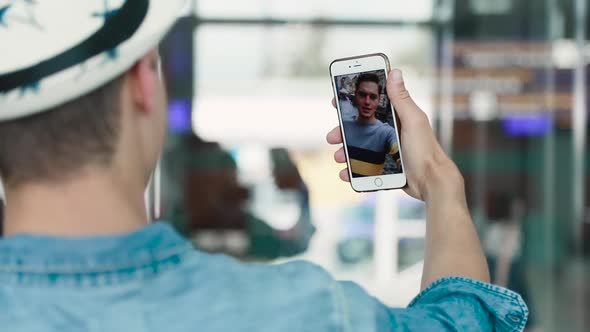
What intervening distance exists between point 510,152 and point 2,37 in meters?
5.73

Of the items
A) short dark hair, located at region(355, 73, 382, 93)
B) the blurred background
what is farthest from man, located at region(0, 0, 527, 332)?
the blurred background

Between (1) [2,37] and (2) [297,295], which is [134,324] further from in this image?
(1) [2,37]

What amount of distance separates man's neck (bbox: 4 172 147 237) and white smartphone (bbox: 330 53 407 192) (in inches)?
19.2

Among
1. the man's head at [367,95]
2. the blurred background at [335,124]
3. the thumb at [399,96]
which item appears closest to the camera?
the thumb at [399,96]

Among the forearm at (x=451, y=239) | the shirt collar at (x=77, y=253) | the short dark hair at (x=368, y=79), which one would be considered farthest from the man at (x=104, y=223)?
the short dark hair at (x=368, y=79)

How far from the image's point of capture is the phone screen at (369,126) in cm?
134

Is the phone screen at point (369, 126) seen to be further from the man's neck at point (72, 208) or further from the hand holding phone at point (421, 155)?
the man's neck at point (72, 208)

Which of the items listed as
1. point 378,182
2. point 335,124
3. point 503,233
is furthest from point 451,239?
point 503,233

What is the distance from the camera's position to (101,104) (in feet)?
3.02

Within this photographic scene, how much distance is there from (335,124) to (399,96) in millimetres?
4919

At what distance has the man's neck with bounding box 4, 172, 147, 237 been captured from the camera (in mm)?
929

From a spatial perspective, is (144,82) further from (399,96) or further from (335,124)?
(335,124)

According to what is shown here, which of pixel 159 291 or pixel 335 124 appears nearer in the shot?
pixel 159 291

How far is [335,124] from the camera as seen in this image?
20.4 ft
